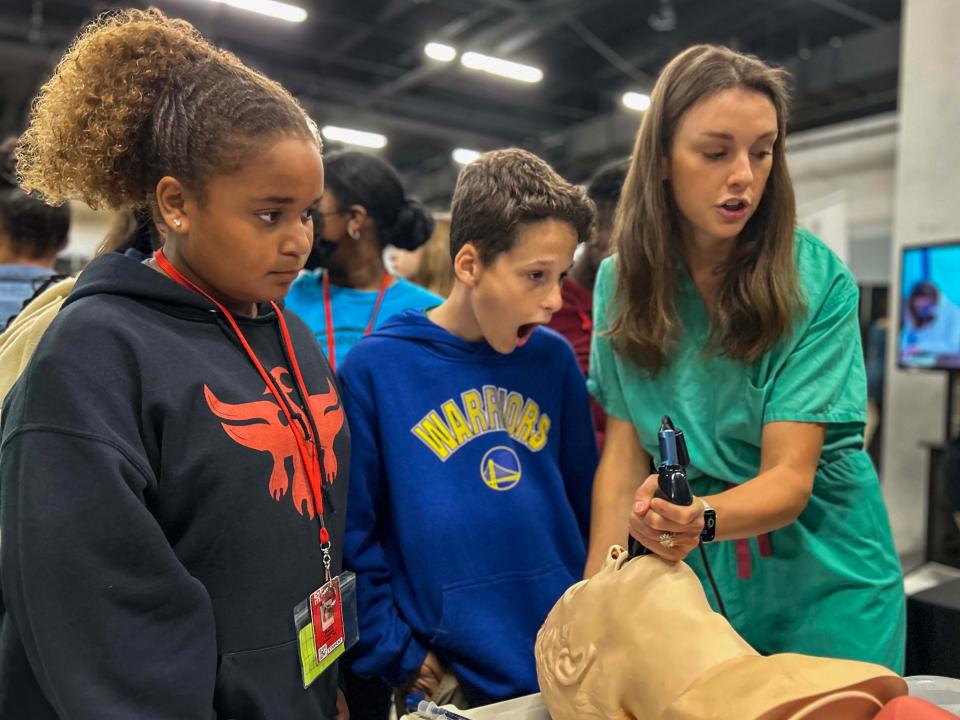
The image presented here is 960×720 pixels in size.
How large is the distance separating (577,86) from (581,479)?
926cm

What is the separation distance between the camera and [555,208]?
1.28 m

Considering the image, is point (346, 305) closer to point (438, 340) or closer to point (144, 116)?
point (438, 340)

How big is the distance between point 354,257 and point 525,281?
1.00 metres

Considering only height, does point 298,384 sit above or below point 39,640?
above

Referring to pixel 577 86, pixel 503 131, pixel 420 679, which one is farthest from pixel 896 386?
pixel 503 131

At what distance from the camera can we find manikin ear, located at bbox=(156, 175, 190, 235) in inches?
36.3

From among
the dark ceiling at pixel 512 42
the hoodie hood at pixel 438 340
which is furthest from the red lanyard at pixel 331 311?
the dark ceiling at pixel 512 42

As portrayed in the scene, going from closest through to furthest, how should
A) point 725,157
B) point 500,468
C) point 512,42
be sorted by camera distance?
point 725,157, point 500,468, point 512,42

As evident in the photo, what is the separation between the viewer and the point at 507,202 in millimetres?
1260

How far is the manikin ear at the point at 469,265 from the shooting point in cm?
128

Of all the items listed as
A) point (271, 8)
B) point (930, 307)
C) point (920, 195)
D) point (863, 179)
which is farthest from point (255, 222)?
point (863, 179)

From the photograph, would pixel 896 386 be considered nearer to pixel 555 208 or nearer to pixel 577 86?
pixel 555 208

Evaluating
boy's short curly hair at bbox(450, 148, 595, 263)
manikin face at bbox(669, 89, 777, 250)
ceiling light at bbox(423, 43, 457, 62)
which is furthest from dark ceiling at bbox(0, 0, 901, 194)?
manikin face at bbox(669, 89, 777, 250)

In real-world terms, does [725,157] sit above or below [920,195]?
below
